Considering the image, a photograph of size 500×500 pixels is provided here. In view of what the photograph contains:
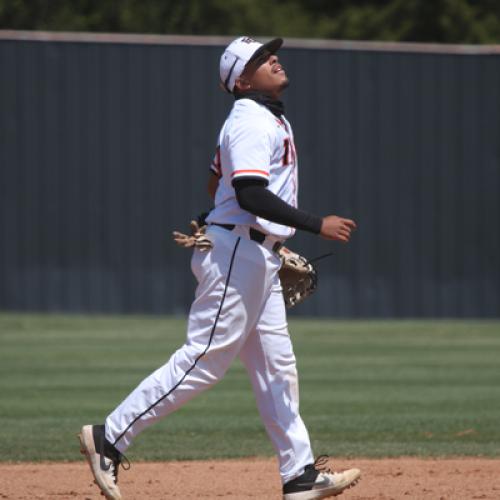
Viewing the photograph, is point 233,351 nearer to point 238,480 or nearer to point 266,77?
point 266,77

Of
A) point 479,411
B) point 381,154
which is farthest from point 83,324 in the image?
point 479,411

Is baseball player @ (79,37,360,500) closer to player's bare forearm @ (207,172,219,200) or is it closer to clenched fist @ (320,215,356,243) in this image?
clenched fist @ (320,215,356,243)

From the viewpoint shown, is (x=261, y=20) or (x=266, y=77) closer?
(x=266, y=77)

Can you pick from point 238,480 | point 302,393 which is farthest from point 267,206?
point 302,393

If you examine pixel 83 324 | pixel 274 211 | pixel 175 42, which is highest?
pixel 175 42

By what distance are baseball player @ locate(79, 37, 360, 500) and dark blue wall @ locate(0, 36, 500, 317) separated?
1297 cm

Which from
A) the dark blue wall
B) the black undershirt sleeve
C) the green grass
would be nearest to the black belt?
the black undershirt sleeve

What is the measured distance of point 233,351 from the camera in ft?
17.3

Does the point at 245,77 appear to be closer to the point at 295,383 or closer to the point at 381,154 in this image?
the point at 295,383

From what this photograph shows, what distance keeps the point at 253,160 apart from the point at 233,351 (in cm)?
77

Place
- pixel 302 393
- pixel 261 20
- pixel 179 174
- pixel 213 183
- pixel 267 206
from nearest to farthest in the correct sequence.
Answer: pixel 267 206
pixel 213 183
pixel 302 393
pixel 179 174
pixel 261 20

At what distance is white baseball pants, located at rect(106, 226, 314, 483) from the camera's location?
5.21 meters

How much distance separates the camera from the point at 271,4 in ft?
97.9

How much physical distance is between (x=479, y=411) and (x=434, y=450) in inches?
64.4
